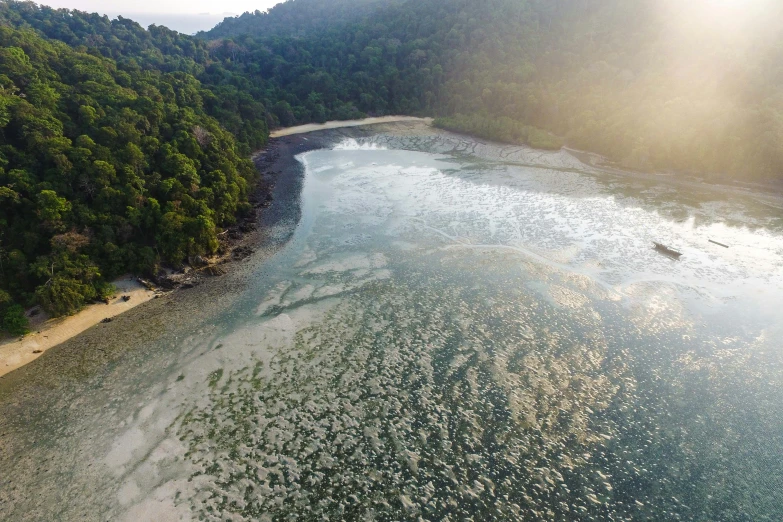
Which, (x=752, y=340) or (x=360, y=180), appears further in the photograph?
(x=360, y=180)

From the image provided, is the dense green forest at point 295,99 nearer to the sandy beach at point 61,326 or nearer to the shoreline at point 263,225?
the sandy beach at point 61,326

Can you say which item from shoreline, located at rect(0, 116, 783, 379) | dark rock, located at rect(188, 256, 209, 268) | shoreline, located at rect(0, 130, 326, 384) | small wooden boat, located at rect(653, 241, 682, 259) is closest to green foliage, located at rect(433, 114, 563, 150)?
shoreline, located at rect(0, 116, 783, 379)

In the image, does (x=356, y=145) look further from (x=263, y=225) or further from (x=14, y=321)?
(x=14, y=321)

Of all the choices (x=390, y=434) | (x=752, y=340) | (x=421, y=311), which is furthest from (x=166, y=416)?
(x=752, y=340)

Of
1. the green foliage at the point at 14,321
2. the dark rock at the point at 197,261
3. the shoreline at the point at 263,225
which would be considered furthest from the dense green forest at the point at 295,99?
the shoreline at the point at 263,225

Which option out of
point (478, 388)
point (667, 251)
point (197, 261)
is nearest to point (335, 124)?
point (197, 261)

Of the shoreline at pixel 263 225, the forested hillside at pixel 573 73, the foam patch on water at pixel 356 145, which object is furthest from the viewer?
the foam patch on water at pixel 356 145

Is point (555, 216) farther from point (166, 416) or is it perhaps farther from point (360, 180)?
point (166, 416)
